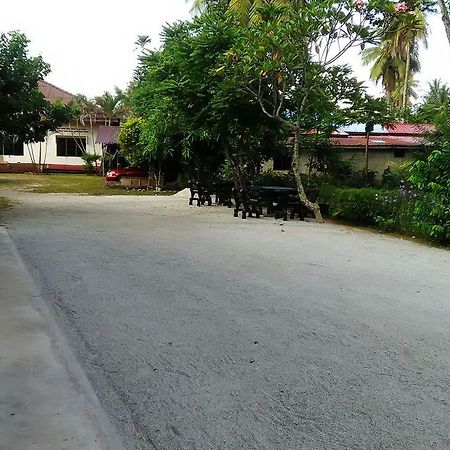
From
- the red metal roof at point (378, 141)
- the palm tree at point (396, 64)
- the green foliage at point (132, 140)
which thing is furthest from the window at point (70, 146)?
the red metal roof at point (378, 141)

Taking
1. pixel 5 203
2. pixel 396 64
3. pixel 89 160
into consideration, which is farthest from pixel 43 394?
pixel 396 64

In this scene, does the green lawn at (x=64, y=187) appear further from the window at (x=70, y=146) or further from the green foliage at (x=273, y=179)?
the green foliage at (x=273, y=179)

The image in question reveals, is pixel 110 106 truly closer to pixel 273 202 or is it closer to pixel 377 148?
pixel 377 148

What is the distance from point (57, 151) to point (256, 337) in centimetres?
3189

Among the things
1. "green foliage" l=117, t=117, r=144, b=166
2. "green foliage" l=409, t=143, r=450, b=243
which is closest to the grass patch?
"green foliage" l=117, t=117, r=144, b=166

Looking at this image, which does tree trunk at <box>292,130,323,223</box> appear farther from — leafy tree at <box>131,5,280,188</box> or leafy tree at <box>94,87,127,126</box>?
leafy tree at <box>94,87,127,126</box>

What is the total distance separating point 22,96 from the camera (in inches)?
501

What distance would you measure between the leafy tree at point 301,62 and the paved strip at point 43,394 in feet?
25.0

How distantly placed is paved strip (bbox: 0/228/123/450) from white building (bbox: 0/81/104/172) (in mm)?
30586

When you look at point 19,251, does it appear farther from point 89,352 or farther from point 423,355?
point 423,355

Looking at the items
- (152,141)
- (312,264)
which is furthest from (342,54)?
(152,141)

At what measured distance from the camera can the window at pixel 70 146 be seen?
33.1 m

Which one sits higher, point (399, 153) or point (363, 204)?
point (399, 153)

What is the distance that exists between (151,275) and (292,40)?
6446mm
